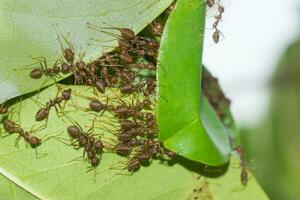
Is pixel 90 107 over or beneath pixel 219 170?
over

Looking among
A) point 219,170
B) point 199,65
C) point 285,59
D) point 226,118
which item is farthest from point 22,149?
point 285,59

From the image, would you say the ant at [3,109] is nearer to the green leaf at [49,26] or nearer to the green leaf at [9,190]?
the green leaf at [49,26]

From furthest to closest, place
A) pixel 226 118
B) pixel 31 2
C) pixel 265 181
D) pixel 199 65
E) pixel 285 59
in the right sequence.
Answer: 1. pixel 285 59
2. pixel 265 181
3. pixel 226 118
4. pixel 199 65
5. pixel 31 2

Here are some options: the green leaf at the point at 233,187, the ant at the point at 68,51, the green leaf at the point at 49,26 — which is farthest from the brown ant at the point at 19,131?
the green leaf at the point at 233,187

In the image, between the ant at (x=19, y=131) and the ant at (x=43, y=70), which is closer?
the ant at (x=43, y=70)

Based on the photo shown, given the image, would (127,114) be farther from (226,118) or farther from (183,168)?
(226,118)

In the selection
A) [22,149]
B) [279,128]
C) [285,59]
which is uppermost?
[22,149]

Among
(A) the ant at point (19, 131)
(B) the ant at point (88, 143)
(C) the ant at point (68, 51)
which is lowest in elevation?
(B) the ant at point (88, 143)
